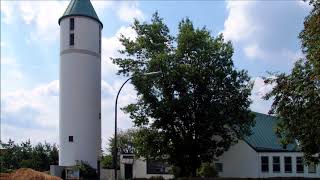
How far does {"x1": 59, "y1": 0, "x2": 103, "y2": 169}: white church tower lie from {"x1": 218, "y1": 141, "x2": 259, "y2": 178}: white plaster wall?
48.0 ft

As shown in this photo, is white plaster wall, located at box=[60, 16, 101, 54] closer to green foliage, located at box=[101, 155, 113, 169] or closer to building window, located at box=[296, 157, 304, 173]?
green foliage, located at box=[101, 155, 113, 169]

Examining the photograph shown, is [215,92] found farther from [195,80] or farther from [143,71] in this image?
[143,71]

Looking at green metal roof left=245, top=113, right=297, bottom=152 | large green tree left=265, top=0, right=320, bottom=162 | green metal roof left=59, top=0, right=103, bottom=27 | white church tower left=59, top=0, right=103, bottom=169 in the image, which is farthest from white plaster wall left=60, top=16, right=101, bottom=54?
large green tree left=265, top=0, right=320, bottom=162

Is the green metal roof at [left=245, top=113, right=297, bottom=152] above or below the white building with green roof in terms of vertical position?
above

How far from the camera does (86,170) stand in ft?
192

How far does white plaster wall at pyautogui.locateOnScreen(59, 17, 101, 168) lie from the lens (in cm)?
6066

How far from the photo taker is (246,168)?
5778 cm

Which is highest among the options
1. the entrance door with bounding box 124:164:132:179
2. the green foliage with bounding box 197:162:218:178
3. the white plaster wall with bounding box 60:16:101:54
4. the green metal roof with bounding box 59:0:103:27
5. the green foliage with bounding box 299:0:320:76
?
the green metal roof with bounding box 59:0:103:27

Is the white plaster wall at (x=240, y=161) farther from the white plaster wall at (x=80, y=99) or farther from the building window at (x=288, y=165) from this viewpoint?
the white plaster wall at (x=80, y=99)

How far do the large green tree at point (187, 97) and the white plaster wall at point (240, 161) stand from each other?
5.25 m

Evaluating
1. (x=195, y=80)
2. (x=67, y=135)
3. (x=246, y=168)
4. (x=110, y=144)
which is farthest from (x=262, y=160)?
(x=110, y=144)

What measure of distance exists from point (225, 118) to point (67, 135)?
737 inches

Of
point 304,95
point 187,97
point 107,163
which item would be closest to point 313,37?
point 304,95

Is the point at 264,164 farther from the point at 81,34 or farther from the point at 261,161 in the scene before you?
the point at 81,34
